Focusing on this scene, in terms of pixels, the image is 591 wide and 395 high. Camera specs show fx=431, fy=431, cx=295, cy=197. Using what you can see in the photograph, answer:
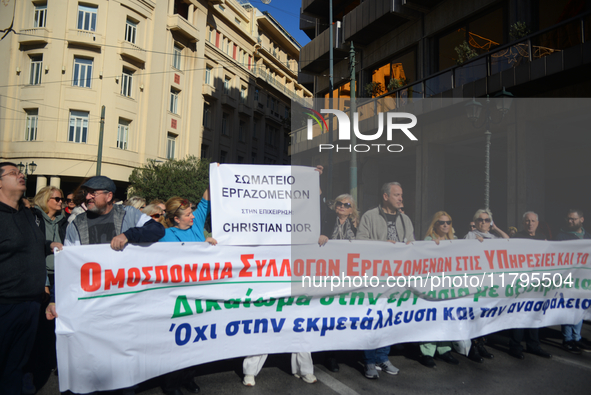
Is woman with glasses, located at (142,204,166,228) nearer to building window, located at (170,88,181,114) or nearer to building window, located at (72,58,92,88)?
building window, located at (72,58,92,88)

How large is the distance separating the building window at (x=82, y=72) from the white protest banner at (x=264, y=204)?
25.3 metres

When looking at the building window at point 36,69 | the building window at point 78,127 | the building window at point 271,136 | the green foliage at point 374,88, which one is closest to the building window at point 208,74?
the building window at point 271,136

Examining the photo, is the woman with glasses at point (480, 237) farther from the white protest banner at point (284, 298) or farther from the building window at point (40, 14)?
the building window at point (40, 14)

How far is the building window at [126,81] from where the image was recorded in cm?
2706

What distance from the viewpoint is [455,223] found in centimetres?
1691

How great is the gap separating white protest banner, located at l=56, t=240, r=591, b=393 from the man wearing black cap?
126mm

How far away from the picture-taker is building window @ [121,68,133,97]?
2706 centimetres

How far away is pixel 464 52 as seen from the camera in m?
12.9

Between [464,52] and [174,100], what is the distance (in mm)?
23513

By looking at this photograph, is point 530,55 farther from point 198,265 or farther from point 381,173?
point 198,265

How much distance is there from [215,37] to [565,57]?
32038 millimetres

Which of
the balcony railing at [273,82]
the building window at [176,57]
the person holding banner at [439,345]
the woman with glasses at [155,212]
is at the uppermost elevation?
the balcony railing at [273,82]

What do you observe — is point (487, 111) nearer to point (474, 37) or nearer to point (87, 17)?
point (474, 37)

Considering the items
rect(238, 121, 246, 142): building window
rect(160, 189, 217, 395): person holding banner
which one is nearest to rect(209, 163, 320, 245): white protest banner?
rect(160, 189, 217, 395): person holding banner
